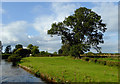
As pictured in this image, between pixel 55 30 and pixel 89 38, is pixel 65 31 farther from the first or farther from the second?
pixel 89 38

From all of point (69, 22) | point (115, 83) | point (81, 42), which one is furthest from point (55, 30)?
point (115, 83)

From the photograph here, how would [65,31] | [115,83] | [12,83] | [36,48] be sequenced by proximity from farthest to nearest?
[36,48], [65,31], [12,83], [115,83]

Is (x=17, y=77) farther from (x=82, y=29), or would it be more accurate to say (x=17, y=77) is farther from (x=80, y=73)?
(x=82, y=29)

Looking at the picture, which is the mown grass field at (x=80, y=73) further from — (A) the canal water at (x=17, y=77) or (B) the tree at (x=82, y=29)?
(B) the tree at (x=82, y=29)

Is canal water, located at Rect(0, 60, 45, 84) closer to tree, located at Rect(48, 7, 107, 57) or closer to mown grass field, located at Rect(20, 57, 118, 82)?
mown grass field, located at Rect(20, 57, 118, 82)

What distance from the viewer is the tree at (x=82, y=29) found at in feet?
145

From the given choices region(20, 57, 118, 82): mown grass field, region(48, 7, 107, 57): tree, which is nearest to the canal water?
region(20, 57, 118, 82): mown grass field

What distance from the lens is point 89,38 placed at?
152ft

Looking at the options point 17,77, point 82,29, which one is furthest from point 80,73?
point 82,29

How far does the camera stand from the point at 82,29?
1804 inches

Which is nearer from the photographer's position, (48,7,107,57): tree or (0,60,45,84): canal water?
(0,60,45,84): canal water

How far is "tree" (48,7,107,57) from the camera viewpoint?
44.2 meters

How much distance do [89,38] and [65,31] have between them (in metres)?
10.7

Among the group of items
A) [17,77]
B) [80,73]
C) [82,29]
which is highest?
[82,29]
